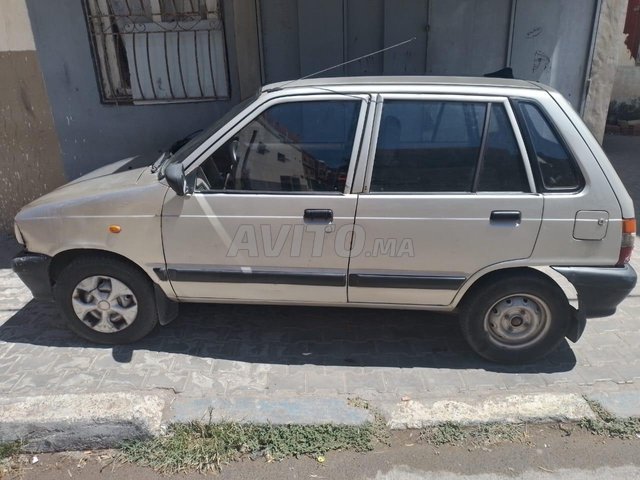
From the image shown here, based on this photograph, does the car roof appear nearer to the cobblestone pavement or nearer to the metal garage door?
the cobblestone pavement

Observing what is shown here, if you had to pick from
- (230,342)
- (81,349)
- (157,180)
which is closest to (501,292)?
(230,342)

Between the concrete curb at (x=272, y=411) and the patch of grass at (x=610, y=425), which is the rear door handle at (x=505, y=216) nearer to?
the patch of grass at (x=610, y=425)

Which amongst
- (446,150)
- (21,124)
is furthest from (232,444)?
(21,124)

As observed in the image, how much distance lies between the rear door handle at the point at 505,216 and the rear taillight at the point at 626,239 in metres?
0.61

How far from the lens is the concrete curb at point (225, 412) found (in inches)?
110

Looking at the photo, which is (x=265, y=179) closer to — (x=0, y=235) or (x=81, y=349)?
(x=81, y=349)

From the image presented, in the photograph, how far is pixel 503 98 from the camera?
297 cm

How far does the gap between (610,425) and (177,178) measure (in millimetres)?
2855

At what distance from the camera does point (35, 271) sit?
3.41 m

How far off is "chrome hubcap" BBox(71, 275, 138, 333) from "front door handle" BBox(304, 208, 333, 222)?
4.45 ft

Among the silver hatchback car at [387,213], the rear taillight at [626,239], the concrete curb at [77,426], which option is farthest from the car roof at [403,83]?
the concrete curb at [77,426]

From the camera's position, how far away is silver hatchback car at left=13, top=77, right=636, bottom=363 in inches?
116

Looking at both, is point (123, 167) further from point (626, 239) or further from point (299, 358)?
point (626, 239)

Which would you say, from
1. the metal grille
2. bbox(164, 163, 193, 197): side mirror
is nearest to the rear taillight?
bbox(164, 163, 193, 197): side mirror
